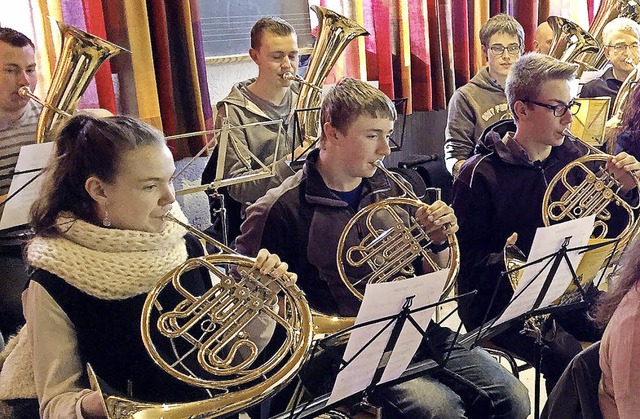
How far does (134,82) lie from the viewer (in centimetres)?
263

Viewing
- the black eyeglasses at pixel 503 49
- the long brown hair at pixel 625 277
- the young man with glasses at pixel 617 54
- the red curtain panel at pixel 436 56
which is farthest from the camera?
the red curtain panel at pixel 436 56

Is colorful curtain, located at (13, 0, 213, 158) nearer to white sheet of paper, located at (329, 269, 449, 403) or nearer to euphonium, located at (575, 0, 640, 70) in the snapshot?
white sheet of paper, located at (329, 269, 449, 403)

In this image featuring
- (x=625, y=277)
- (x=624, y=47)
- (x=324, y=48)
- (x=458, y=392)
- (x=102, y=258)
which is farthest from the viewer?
(x=624, y=47)

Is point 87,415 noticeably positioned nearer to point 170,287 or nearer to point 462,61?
point 170,287

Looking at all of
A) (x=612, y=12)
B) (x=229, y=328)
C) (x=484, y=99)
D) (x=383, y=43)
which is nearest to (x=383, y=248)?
(x=229, y=328)

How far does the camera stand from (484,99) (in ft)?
9.86

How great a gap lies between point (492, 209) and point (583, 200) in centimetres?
23

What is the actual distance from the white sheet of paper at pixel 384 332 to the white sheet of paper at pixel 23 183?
3.03ft

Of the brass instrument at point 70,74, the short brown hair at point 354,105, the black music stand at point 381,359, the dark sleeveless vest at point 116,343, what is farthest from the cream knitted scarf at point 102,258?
the brass instrument at point 70,74

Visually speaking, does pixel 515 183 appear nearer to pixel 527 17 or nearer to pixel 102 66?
pixel 102 66

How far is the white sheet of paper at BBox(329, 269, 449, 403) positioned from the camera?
1192 millimetres

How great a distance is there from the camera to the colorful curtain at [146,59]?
246cm

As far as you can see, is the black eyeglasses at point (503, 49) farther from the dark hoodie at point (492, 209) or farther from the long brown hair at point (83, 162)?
the long brown hair at point (83, 162)

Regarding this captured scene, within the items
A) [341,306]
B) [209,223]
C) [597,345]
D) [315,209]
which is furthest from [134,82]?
[597,345]
